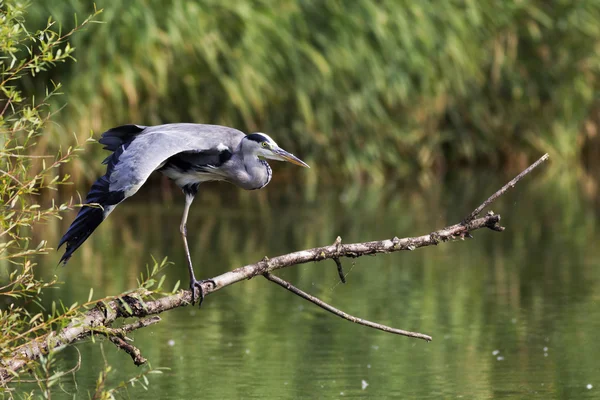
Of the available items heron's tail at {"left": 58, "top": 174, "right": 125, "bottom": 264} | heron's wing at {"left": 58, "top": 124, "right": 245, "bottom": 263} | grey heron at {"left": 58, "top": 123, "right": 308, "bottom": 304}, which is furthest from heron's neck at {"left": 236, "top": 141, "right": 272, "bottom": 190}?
heron's tail at {"left": 58, "top": 174, "right": 125, "bottom": 264}

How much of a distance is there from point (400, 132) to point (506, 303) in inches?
334

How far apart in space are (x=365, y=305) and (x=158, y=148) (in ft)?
10.4

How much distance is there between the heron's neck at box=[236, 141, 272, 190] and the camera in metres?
5.62

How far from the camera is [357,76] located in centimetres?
1513

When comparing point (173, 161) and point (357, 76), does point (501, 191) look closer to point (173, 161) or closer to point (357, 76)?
point (173, 161)

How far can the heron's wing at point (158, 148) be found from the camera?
16.3 ft

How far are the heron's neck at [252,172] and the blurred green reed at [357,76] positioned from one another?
717 centimetres

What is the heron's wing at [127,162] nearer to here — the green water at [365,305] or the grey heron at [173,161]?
the grey heron at [173,161]

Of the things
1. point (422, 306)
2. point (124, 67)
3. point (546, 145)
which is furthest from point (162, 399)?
point (546, 145)

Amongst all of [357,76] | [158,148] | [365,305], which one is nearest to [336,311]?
[158,148]

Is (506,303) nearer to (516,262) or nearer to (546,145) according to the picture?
(516,262)

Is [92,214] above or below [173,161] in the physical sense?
below

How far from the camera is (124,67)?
42.5ft

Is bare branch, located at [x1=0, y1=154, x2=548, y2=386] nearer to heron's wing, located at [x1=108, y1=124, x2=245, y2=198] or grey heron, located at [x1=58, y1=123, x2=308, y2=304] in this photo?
grey heron, located at [x1=58, y1=123, x2=308, y2=304]
